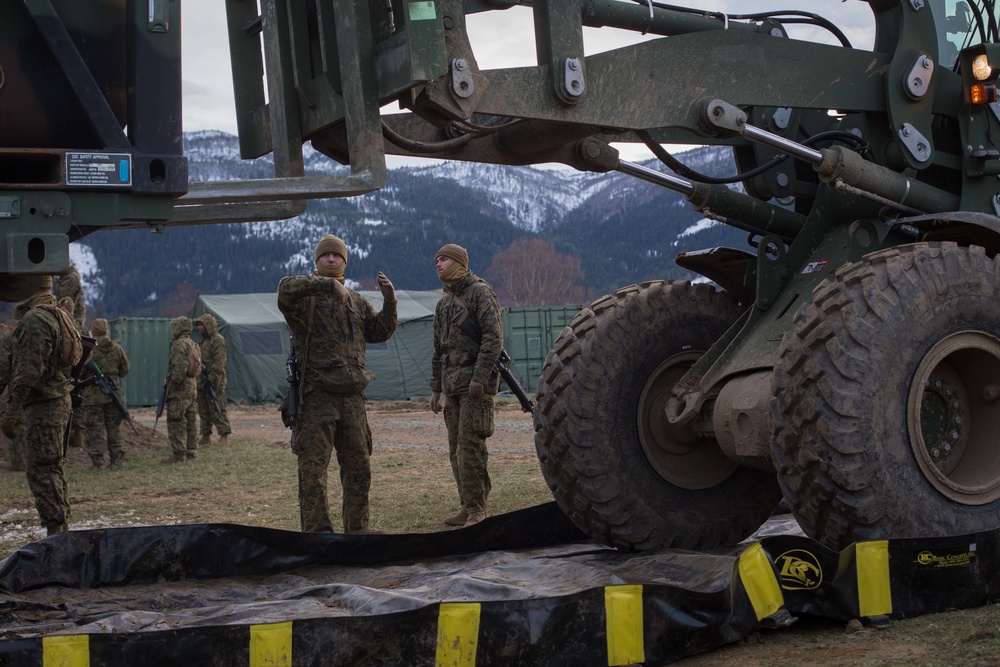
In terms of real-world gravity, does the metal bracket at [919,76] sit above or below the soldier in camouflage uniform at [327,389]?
above

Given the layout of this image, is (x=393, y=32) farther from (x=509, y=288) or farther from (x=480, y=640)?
(x=509, y=288)

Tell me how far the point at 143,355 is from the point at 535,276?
2043 inches

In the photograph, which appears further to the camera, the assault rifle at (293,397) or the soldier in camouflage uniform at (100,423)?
the soldier in camouflage uniform at (100,423)

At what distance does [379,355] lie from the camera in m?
28.8

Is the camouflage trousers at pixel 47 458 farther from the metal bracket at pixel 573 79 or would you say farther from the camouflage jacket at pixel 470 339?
the metal bracket at pixel 573 79

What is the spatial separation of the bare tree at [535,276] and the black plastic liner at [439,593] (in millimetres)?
66302

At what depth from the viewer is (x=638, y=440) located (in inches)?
229

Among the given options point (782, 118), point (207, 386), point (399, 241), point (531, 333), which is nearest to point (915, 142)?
point (782, 118)

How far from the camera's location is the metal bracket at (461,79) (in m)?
4.36

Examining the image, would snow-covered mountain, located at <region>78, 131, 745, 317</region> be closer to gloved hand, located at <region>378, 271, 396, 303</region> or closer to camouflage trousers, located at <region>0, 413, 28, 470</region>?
camouflage trousers, located at <region>0, 413, 28, 470</region>

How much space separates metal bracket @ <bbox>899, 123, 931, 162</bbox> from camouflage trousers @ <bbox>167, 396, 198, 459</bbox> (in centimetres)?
1157

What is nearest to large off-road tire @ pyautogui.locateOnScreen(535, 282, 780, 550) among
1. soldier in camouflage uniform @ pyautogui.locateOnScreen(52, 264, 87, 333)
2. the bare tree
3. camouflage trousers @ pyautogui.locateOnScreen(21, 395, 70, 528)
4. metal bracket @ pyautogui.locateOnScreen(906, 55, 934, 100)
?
metal bracket @ pyautogui.locateOnScreen(906, 55, 934, 100)

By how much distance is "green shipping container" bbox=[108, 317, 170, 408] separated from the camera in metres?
29.2

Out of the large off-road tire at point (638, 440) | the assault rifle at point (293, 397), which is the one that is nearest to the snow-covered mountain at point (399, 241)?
the assault rifle at point (293, 397)
